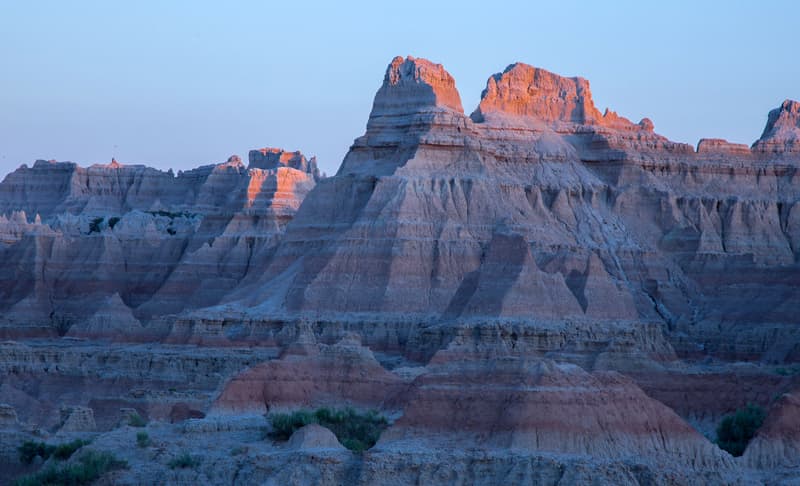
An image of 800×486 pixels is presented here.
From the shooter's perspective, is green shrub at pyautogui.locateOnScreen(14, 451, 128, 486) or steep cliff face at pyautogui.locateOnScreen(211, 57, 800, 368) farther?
steep cliff face at pyautogui.locateOnScreen(211, 57, 800, 368)

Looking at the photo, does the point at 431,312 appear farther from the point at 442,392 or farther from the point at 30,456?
the point at 442,392

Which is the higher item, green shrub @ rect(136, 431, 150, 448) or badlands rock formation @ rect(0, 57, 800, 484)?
badlands rock formation @ rect(0, 57, 800, 484)

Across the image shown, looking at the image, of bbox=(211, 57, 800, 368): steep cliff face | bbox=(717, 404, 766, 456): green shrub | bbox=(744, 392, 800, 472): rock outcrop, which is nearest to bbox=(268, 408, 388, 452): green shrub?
bbox=(717, 404, 766, 456): green shrub

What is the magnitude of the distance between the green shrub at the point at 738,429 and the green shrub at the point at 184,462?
1693 centimetres

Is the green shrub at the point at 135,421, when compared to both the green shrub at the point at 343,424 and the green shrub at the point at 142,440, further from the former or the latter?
the green shrub at the point at 142,440

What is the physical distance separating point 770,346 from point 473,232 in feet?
56.3

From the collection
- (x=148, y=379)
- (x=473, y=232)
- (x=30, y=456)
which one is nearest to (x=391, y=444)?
(x=30, y=456)

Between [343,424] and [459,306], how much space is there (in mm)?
33877

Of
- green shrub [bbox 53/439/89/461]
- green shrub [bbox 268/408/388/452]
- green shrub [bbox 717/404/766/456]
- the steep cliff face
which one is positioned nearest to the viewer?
green shrub [bbox 268/408/388/452]

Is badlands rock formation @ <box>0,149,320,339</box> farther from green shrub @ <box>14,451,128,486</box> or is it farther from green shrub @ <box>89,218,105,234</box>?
green shrub @ <box>14,451,128,486</box>

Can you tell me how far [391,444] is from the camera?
59906mm

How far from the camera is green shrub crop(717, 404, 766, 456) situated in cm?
6969

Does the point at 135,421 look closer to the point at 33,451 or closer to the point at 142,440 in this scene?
the point at 33,451

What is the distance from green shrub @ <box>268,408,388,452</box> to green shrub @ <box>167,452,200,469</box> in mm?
3316
